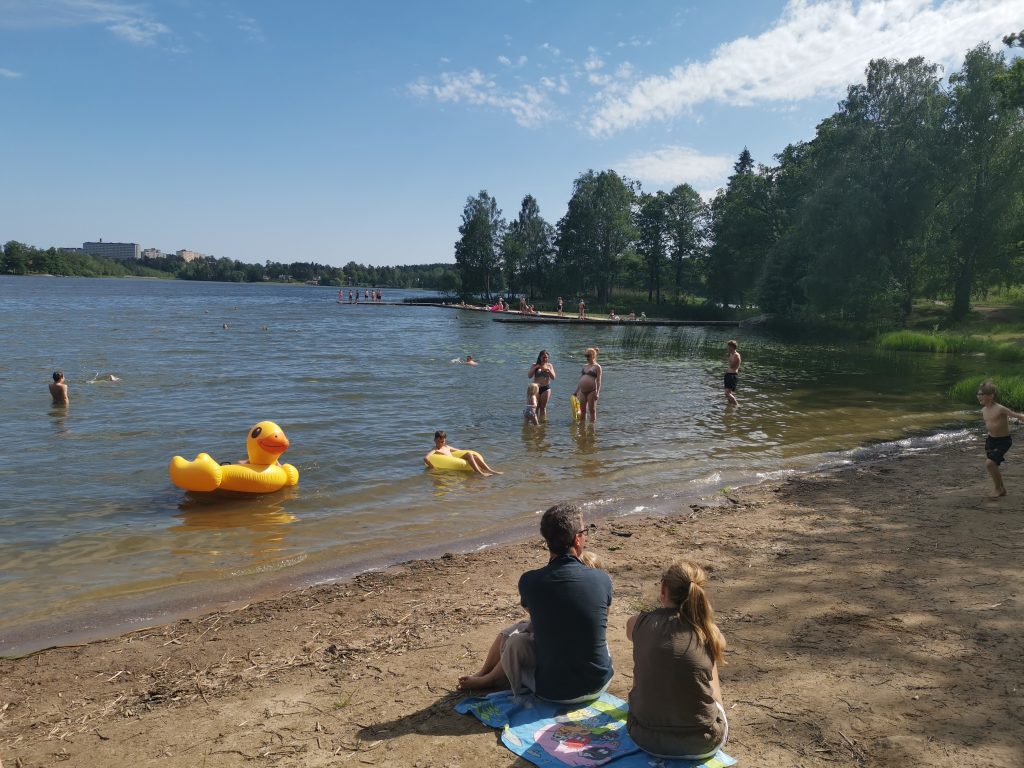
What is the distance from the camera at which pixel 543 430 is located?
15.6 metres

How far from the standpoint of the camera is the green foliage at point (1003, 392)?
1545 centimetres

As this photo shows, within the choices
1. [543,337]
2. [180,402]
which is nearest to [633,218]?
[543,337]

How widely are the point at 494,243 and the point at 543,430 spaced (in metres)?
74.5

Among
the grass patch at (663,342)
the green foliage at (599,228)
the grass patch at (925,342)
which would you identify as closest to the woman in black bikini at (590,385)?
the grass patch at (663,342)

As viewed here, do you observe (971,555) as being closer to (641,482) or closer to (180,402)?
(641,482)

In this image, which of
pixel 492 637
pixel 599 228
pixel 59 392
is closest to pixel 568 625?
pixel 492 637

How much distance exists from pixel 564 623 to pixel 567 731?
0.62m

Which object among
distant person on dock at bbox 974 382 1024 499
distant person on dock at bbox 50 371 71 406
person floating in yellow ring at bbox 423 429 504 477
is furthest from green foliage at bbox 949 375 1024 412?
distant person on dock at bbox 50 371 71 406

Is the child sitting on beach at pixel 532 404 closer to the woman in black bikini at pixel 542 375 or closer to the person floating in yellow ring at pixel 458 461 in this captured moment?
the woman in black bikini at pixel 542 375

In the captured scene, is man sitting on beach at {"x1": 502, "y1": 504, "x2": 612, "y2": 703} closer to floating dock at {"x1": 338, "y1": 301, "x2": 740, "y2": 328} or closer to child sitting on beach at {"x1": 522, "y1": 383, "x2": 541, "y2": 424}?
child sitting on beach at {"x1": 522, "y1": 383, "x2": 541, "y2": 424}

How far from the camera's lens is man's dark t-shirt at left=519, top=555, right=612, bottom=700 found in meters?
4.11

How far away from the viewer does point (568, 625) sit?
4.16 metres

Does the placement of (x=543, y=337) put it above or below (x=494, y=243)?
below

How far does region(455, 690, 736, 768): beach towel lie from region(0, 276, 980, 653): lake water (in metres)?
3.67
